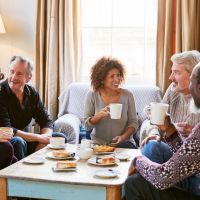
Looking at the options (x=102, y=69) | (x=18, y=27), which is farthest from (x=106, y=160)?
(x=18, y=27)

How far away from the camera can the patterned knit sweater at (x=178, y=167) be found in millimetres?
1516

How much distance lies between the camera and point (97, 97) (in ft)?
9.66

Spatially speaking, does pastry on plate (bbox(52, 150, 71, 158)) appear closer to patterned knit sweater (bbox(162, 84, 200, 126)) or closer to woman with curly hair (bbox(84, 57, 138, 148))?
woman with curly hair (bbox(84, 57, 138, 148))

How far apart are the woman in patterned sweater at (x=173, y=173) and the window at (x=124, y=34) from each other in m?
1.96

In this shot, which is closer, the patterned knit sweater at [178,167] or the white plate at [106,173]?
the patterned knit sweater at [178,167]

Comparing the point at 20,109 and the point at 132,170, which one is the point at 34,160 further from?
the point at 20,109

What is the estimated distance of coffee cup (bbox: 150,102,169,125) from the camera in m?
2.03

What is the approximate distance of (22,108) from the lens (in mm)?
3045

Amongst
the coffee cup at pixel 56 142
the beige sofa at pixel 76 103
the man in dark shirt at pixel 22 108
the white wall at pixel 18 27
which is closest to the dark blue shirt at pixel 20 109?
the man in dark shirt at pixel 22 108

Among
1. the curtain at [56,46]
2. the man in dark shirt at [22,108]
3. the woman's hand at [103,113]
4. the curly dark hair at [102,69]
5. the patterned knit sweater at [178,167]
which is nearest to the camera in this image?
the patterned knit sweater at [178,167]

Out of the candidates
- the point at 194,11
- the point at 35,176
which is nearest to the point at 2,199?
the point at 35,176

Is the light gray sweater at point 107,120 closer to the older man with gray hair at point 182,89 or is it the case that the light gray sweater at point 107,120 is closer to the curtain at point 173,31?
the older man with gray hair at point 182,89

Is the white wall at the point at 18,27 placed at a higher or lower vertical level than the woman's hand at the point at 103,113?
higher

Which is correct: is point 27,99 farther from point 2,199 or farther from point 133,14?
point 133,14
